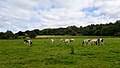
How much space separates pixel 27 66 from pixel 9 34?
98459mm

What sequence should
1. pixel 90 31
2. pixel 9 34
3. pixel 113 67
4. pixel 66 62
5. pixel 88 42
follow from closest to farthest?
pixel 113 67
pixel 66 62
pixel 88 42
pixel 9 34
pixel 90 31

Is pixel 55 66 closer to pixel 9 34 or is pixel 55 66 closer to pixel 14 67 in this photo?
pixel 14 67

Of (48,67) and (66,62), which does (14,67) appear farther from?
(66,62)

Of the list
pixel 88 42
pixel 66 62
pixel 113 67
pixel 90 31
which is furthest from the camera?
pixel 90 31

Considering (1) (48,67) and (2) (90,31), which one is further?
(2) (90,31)

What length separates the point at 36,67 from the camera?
16.2 m

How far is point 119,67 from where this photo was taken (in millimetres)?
15867

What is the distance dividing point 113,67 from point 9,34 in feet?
332

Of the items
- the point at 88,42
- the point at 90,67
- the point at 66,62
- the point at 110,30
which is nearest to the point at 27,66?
the point at 66,62

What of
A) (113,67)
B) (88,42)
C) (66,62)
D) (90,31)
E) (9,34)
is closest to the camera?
(113,67)

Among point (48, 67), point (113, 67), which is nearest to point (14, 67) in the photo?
point (48, 67)

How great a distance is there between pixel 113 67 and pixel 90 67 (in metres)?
1.84

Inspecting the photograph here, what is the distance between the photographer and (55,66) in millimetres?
16625

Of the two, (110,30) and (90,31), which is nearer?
(110,30)
